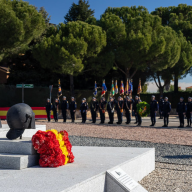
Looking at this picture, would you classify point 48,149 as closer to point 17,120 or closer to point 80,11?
point 17,120

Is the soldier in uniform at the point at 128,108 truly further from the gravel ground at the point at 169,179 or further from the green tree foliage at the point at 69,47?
the gravel ground at the point at 169,179

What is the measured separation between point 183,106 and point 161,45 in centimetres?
1218

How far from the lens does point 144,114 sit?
1812 centimetres

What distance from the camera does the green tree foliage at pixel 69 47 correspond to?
25094 millimetres

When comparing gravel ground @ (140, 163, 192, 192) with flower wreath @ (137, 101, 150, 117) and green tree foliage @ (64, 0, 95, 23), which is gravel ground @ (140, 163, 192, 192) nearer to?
flower wreath @ (137, 101, 150, 117)

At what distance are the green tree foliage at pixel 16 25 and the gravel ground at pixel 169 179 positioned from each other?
18.6 metres

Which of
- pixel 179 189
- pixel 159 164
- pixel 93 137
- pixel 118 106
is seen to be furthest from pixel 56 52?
pixel 179 189

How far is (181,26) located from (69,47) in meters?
17.1

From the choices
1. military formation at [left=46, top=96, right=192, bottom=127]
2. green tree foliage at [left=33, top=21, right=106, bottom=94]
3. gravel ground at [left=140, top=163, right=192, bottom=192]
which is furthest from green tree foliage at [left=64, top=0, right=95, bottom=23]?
gravel ground at [left=140, top=163, right=192, bottom=192]

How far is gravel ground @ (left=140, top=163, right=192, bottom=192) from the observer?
227 inches

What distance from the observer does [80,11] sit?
3409cm

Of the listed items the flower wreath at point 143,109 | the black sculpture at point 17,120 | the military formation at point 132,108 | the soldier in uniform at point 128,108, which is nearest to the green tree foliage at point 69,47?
the military formation at point 132,108

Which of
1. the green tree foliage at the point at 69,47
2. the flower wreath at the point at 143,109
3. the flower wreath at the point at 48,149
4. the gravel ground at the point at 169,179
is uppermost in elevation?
the green tree foliage at the point at 69,47

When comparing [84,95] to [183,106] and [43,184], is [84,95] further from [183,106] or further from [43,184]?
[43,184]
